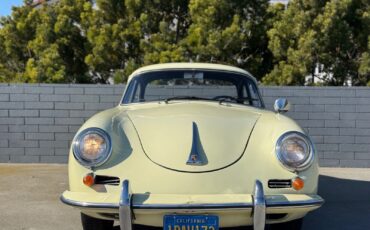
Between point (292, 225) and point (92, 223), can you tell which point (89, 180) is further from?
point (292, 225)

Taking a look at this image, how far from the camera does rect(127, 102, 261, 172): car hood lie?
11.2 ft

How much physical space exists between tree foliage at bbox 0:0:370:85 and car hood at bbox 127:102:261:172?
24.6 ft

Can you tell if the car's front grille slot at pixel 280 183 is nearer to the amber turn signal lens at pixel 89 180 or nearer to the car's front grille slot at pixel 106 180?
the car's front grille slot at pixel 106 180

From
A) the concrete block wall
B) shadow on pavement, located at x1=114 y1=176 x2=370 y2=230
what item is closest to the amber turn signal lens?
shadow on pavement, located at x1=114 y1=176 x2=370 y2=230

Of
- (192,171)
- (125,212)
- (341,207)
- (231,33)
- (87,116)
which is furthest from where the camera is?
(231,33)

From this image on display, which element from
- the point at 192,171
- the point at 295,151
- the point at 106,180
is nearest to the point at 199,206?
the point at 192,171

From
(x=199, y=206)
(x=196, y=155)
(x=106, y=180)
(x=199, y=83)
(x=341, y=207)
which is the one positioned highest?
(x=199, y=83)

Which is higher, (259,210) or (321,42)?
(321,42)

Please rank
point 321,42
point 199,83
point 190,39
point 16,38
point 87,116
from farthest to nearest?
point 16,38 → point 190,39 → point 321,42 → point 87,116 → point 199,83

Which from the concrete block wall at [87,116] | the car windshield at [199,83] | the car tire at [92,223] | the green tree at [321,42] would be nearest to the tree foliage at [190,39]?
the green tree at [321,42]

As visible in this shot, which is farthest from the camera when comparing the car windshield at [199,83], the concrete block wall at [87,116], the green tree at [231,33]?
the green tree at [231,33]

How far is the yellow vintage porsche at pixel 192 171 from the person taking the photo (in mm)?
3189

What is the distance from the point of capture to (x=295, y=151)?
3512 millimetres

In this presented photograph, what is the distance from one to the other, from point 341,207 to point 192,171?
2.85 meters
